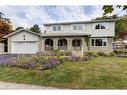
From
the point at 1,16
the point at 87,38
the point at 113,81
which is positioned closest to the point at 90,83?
the point at 113,81

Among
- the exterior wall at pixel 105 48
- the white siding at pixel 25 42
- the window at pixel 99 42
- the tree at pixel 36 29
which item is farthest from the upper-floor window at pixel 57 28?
the exterior wall at pixel 105 48

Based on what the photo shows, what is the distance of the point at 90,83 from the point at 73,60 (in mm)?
6944

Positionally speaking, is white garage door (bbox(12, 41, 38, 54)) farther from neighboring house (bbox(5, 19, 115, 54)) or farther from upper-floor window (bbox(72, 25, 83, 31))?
upper-floor window (bbox(72, 25, 83, 31))

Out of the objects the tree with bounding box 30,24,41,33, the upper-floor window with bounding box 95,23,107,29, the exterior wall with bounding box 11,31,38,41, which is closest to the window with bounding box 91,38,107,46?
the upper-floor window with bounding box 95,23,107,29

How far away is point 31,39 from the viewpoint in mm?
25469

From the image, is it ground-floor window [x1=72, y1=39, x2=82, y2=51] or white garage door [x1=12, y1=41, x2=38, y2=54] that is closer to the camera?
white garage door [x1=12, y1=41, x2=38, y2=54]

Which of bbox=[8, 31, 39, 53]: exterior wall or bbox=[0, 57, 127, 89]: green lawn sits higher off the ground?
bbox=[8, 31, 39, 53]: exterior wall

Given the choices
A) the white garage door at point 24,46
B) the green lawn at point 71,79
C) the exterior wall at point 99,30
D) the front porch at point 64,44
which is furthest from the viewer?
the front porch at point 64,44

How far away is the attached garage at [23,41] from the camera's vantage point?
24161 mm

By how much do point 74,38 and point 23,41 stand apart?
5.78m

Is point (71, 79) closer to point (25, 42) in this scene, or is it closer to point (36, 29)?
point (25, 42)

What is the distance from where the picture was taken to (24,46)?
971 inches

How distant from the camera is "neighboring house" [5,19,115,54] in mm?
25125

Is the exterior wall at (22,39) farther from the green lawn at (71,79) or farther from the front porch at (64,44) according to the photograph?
the green lawn at (71,79)
